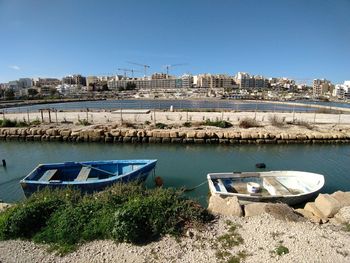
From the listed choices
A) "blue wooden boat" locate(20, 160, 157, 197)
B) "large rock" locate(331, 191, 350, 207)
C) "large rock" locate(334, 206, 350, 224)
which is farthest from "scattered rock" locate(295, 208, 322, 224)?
"blue wooden boat" locate(20, 160, 157, 197)

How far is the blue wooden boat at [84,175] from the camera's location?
10906mm

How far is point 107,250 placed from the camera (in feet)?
19.5

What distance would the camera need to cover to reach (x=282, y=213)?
24.3 feet

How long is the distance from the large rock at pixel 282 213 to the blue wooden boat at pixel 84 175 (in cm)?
606

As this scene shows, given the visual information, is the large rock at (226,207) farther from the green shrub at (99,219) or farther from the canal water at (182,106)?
the canal water at (182,106)

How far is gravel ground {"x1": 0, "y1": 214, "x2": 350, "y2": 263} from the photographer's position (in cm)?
563

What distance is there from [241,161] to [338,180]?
583 centimetres

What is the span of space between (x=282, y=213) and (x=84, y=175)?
8.66m

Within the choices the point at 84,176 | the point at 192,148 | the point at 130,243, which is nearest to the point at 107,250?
the point at 130,243

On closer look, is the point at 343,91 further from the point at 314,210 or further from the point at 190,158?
the point at 314,210

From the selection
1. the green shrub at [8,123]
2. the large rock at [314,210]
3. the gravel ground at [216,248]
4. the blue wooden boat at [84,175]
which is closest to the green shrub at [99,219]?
the gravel ground at [216,248]

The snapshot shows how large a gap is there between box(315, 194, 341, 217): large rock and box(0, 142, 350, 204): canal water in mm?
4523

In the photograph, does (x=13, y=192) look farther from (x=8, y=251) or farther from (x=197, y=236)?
(x=197, y=236)

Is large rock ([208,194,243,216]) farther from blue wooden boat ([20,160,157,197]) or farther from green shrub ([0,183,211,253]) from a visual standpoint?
blue wooden boat ([20,160,157,197])
